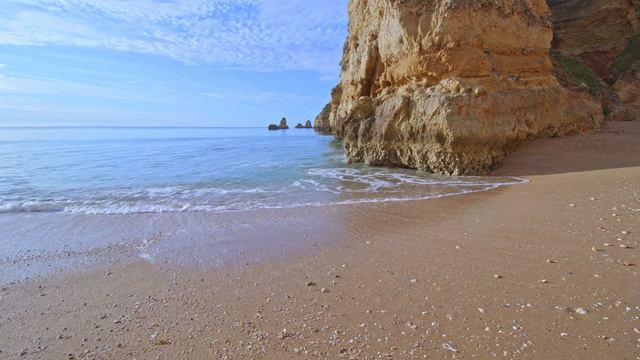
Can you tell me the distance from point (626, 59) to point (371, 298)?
102 feet

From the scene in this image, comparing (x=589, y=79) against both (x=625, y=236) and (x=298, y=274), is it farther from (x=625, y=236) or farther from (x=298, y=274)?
(x=298, y=274)

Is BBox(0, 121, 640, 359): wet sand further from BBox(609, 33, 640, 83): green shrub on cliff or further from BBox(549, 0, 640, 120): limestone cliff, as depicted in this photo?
BBox(609, 33, 640, 83): green shrub on cliff

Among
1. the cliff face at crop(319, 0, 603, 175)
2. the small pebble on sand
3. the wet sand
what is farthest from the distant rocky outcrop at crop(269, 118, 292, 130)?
the small pebble on sand

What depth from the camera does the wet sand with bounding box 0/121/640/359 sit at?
2471mm

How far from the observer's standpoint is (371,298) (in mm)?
3154

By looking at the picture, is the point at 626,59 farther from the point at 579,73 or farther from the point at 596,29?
the point at 579,73

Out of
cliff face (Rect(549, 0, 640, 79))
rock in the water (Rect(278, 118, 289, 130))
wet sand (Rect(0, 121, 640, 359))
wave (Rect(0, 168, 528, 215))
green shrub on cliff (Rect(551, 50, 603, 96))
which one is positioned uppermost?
cliff face (Rect(549, 0, 640, 79))

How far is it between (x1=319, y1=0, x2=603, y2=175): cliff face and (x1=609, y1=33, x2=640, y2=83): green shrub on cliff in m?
14.9

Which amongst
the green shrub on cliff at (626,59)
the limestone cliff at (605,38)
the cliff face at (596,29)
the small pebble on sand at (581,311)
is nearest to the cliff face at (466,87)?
the small pebble on sand at (581,311)

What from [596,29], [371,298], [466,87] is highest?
[596,29]

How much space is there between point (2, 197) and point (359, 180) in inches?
356

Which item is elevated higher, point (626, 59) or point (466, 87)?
point (626, 59)

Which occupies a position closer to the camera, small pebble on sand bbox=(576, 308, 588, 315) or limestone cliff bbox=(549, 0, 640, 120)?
small pebble on sand bbox=(576, 308, 588, 315)

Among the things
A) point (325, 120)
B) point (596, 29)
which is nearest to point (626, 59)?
point (596, 29)
